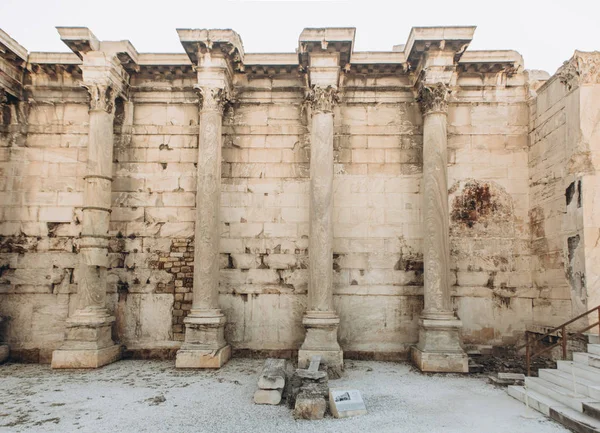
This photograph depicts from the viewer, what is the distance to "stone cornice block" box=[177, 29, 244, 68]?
30.2 feet

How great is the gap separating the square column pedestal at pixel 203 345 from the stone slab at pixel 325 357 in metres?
1.61

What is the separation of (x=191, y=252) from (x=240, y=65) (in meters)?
4.36

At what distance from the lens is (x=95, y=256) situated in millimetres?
9359

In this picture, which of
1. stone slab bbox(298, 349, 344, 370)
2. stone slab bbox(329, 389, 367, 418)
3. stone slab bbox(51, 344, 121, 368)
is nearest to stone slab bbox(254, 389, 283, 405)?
stone slab bbox(329, 389, 367, 418)

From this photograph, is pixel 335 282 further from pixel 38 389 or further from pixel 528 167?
pixel 38 389

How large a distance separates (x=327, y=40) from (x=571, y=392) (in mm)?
7475

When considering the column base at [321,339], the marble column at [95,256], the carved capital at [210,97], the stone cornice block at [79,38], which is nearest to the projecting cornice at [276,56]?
the stone cornice block at [79,38]

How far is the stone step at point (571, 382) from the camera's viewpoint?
6062 millimetres

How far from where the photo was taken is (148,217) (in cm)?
1026

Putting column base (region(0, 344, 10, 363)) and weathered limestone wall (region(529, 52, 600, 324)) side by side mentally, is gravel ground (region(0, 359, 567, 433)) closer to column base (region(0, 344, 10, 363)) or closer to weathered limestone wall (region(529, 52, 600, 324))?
column base (region(0, 344, 10, 363))

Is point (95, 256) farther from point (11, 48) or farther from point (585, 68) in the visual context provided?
point (585, 68)

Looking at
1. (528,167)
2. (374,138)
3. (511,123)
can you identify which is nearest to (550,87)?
(511,123)

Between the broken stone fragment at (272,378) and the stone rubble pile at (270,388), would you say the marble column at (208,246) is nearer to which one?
the broken stone fragment at (272,378)

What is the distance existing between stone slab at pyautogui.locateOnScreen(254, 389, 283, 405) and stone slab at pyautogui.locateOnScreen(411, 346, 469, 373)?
334 centimetres
